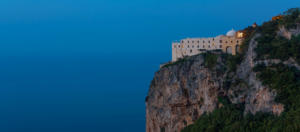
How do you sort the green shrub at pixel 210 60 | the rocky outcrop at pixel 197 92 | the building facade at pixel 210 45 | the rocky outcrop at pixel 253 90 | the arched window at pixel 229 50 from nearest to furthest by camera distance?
1. the rocky outcrop at pixel 253 90
2. the rocky outcrop at pixel 197 92
3. the green shrub at pixel 210 60
4. the building facade at pixel 210 45
5. the arched window at pixel 229 50

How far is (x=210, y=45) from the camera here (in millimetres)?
68438

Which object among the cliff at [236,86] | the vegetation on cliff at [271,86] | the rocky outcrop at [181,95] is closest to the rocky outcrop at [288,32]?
the cliff at [236,86]

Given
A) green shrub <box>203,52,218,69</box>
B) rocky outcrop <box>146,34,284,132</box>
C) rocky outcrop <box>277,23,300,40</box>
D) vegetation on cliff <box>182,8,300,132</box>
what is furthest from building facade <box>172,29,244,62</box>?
rocky outcrop <box>277,23,300,40</box>

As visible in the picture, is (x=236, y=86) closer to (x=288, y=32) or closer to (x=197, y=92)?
(x=197, y=92)

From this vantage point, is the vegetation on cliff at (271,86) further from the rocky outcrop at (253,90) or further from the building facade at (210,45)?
the building facade at (210,45)

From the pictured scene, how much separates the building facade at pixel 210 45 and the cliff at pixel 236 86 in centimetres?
254

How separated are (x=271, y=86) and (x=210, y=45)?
2159 centimetres

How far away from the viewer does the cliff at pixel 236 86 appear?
47156mm

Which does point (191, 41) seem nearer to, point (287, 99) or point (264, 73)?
point (264, 73)

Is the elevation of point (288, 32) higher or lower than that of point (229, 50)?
lower

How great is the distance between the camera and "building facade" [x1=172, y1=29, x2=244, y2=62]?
6450cm

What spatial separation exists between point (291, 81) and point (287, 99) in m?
2.41

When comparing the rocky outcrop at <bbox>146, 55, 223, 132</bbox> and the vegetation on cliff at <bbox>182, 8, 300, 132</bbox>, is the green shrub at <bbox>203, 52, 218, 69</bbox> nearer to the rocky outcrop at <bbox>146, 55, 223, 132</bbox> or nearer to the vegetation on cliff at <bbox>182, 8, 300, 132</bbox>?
the rocky outcrop at <bbox>146, 55, 223, 132</bbox>

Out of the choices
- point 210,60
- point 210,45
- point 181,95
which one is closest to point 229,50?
point 210,45
